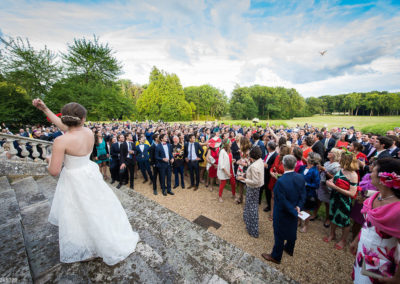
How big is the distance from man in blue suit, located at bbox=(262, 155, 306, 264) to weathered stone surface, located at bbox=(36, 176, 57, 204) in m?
5.16

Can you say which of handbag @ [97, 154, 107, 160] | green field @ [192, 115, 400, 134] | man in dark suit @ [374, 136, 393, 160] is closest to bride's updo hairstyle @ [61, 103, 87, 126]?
handbag @ [97, 154, 107, 160]

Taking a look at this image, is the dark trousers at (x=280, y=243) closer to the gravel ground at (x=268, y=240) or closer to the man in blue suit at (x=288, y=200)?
the man in blue suit at (x=288, y=200)

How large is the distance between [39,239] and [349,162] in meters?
Answer: 5.55

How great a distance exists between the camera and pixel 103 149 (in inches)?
272

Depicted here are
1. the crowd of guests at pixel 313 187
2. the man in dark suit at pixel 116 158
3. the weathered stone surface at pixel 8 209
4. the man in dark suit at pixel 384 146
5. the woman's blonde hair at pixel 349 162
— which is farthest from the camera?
the man in dark suit at pixel 116 158

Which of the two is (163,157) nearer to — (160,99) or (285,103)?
(160,99)

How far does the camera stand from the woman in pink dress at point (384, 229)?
5.11 ft

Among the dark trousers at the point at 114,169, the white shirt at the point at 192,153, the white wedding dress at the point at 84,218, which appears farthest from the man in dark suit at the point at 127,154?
the white wedding dress at the point at 84,218

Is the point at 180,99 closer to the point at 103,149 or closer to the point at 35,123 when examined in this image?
the point at 35,123

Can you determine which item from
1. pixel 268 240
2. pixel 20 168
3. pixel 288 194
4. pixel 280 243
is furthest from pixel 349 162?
pixel 20 168

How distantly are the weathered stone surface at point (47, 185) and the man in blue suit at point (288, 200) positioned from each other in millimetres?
5159

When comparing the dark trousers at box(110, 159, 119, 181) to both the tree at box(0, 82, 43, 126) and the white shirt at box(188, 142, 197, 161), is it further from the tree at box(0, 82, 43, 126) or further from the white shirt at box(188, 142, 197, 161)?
the tree at box(0, 82, 43, 126)

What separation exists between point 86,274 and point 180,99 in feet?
118

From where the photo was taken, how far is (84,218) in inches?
74.3
